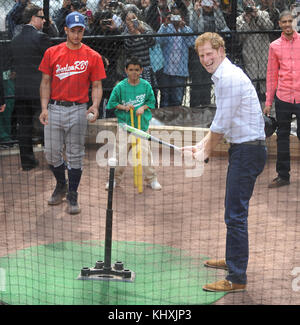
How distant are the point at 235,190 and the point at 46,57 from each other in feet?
8.93

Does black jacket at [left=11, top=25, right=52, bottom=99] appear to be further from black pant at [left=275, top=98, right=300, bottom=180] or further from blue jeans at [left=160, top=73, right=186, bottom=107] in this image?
black pant at [left=275, top=98, right=300, bottom=180]

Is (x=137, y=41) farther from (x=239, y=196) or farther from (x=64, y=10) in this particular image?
(x=239, y=196)

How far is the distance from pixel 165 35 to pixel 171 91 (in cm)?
102

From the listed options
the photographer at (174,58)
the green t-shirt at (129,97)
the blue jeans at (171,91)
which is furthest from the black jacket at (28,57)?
the blue jeans at (171,91)

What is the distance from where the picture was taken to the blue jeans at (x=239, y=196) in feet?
14.8

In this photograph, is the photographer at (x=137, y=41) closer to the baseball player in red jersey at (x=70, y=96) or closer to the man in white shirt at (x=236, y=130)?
the baseball player in red jersey at (x=70, y=96)

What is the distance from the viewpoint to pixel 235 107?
444 centimetres

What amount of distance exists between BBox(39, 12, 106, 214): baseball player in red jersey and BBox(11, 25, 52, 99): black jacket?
1.13m

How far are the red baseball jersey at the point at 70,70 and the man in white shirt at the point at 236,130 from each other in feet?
6.67

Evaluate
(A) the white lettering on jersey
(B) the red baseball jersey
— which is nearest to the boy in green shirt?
(B) the red baseball jersey

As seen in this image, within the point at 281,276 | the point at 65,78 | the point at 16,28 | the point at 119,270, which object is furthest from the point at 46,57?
the point at 281,276

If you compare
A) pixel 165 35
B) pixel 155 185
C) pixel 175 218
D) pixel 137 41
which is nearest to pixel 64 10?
pixel 137 41

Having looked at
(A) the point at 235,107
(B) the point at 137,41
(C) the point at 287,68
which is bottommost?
(A) the point at 235,107

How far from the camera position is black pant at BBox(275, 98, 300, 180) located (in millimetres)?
7125
